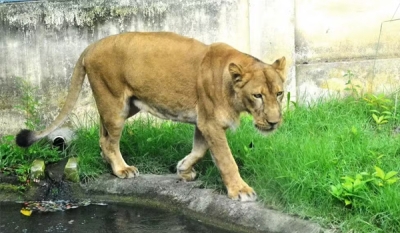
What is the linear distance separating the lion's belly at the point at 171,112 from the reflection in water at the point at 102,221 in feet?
2.79

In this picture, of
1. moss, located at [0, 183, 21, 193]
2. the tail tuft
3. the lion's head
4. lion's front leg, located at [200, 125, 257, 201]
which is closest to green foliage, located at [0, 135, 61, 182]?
moss, located at [0, 183, 21, 193]

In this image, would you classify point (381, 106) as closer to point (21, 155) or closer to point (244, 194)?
point (244, 194)

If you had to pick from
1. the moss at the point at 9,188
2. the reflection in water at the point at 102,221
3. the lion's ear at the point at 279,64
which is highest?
the lion's ear at the point at 279,64

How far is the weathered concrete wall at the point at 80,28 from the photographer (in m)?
8.16

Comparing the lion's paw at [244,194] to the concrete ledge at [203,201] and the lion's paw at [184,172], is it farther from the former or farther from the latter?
the lion's paw at [184,172]

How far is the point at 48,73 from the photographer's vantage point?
27.0 ft

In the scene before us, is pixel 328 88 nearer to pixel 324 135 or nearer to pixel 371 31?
pixel 371 31

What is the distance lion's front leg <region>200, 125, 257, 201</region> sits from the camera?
6336 millimetres

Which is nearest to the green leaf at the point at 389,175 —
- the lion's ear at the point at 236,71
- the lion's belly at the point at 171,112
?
the lion's ear at the point at 236,71

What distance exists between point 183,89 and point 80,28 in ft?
6.41

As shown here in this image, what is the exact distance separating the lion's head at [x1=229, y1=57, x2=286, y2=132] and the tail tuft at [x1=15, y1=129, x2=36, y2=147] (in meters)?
2.05

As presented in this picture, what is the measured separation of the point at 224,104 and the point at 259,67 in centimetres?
46

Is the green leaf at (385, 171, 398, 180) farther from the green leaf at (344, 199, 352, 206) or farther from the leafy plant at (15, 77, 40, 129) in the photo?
the leafy plant at (15, 77, 40, 129)

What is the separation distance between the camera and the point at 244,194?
630 cm
